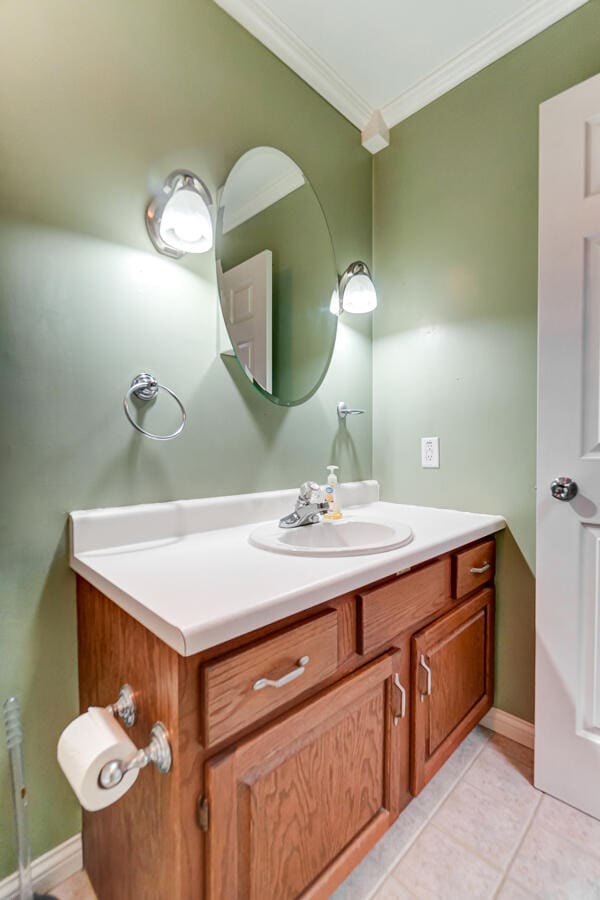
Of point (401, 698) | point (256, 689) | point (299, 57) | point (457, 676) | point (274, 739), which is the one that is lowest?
point (457, 676)

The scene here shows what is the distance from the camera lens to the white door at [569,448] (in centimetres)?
112

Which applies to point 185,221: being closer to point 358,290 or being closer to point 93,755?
point 358,290

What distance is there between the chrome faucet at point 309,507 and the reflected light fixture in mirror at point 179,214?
0.75m

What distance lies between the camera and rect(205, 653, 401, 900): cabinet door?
0.65 m

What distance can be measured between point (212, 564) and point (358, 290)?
1.12m

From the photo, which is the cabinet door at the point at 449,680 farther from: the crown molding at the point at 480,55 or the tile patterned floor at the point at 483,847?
the crown molding at the point at 480,55

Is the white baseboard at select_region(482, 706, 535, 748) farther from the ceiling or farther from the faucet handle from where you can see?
the ceiling

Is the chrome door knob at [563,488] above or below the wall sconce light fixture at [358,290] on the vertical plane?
below

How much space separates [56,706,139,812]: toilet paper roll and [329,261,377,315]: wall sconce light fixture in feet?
4.60

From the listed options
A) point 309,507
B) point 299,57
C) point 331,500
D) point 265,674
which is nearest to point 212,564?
point 265,674

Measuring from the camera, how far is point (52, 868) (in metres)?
0.96

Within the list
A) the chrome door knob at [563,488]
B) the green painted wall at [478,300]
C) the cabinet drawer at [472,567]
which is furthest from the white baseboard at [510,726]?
the chrome door knob at [563,488]

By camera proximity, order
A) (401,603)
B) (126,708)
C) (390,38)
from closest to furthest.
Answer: (126,708)
(401,603)
(390,38)

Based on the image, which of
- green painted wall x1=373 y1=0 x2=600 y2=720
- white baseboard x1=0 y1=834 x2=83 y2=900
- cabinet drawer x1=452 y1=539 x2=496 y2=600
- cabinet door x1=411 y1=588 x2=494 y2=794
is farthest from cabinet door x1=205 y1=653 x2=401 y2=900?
green painted wall x1=373 y1=0 x2=600 y2=720
